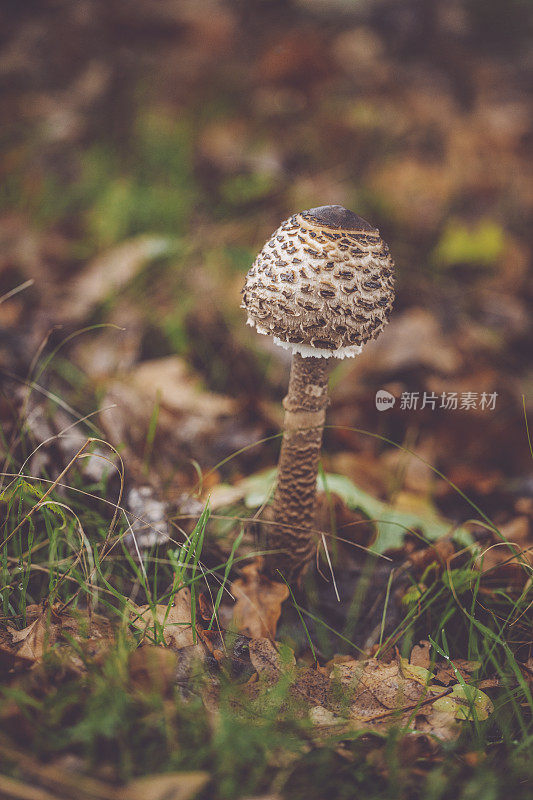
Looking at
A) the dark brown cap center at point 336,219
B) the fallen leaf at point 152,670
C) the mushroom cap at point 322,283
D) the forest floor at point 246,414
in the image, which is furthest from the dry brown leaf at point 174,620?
the dark brown cap center at point 336,219

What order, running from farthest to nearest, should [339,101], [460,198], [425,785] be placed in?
1. [339,101]
2. [460,198]
3. [425,785]

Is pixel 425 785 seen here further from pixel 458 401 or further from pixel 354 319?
pixel 458 401

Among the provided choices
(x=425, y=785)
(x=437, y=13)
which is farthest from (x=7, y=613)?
(x=437, y=13)

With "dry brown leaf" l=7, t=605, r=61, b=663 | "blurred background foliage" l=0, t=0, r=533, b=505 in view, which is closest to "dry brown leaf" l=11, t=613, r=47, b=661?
"dry brown leaf" l=7, t=605, r=61, b=663

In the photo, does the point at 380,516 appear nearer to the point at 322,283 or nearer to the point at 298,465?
the point at 298,465

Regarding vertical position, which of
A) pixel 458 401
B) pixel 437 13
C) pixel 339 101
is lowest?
pixel 458 401

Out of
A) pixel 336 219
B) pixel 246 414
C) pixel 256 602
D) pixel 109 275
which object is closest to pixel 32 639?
pixel 256 602
